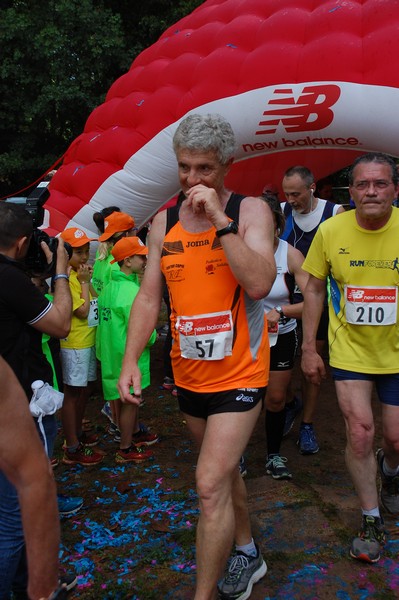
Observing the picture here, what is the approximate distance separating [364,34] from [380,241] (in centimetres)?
265

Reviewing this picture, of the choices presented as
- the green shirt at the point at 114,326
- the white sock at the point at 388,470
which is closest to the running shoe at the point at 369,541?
the white sock at the point at 388,470

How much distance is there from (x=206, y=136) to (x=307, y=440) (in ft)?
8.26

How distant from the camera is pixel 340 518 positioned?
10.4 ft

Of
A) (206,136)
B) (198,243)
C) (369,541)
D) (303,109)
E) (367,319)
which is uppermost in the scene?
(303,109)

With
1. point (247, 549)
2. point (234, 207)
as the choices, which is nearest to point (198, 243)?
point (234, 207)

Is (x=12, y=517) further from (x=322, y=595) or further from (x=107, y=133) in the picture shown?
(x=107, y=133)

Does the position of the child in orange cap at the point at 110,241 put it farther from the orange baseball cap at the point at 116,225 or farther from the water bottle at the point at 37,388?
the water bottle at the point at 37,388

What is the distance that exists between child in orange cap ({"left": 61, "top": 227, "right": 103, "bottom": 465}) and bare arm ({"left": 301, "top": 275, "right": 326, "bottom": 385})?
159 centimetres

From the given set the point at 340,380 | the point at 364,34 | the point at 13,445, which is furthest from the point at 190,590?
the point at 364,34

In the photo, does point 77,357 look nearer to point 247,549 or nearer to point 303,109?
point 247,549

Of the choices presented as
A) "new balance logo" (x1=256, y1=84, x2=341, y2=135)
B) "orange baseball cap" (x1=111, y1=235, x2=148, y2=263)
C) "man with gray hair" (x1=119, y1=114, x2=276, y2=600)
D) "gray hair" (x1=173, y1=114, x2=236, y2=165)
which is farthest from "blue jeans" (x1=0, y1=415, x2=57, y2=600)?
"new balance logo" (x1=256, y1=84, x2=341, y2=135)

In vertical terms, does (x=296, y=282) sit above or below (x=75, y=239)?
below

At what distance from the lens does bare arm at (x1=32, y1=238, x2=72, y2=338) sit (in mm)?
2395

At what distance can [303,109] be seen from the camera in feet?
15.9
